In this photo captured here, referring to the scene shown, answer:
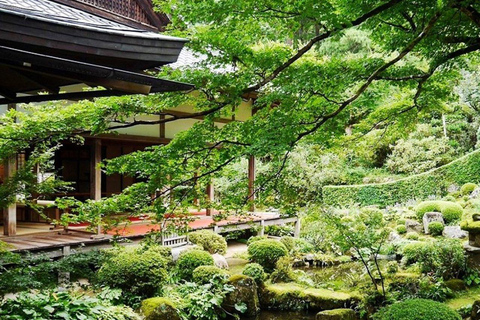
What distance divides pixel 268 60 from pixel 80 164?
10.7m

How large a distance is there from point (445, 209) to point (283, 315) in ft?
30.1

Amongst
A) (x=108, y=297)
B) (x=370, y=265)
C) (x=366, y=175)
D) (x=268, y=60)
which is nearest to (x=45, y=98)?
(x=268, y=60)

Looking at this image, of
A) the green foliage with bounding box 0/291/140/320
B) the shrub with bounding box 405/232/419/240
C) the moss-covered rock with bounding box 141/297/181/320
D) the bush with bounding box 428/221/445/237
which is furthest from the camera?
the bush with bounding box 428/221/445/237

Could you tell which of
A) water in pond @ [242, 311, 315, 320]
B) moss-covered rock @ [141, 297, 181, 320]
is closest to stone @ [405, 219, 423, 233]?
water in pond @ [242, 311, 315, 320]

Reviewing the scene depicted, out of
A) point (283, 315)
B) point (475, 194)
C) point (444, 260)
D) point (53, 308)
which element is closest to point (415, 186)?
point (475, 194)

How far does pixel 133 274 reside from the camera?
815 cm

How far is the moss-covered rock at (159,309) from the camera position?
745cm

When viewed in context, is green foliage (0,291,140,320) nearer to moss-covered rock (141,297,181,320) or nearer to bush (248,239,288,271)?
moss-covered rock (141,297,181,320)

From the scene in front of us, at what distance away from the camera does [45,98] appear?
3.71 metres

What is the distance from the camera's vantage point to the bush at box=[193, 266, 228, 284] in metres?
9.25

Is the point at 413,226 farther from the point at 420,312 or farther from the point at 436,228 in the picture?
the point at 420,312

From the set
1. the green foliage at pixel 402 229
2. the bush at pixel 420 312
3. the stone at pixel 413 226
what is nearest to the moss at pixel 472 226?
the stone at pixel 413 226

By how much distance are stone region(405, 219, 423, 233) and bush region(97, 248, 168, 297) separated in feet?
35.2

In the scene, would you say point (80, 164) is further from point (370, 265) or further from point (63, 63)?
point (63, 63)
